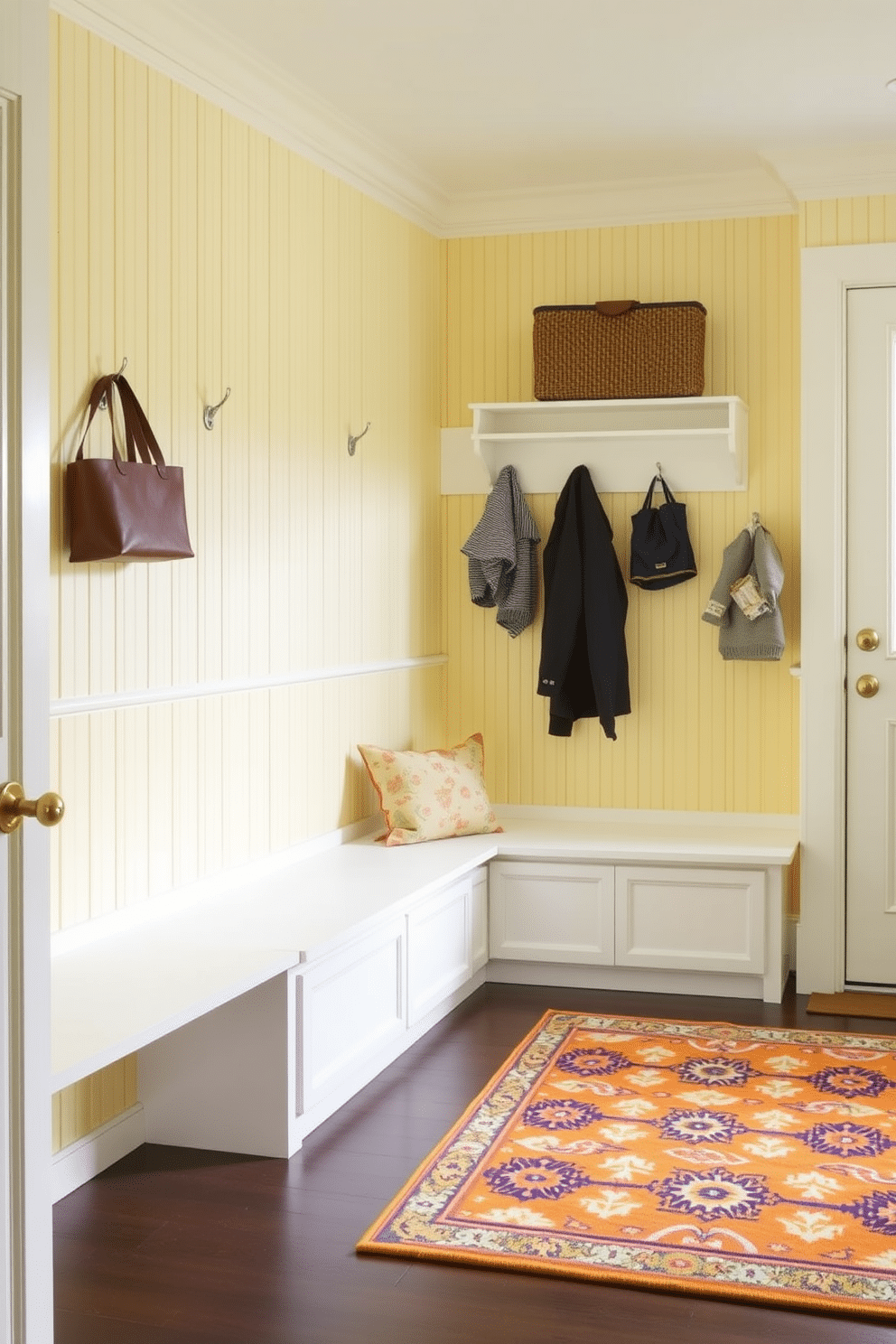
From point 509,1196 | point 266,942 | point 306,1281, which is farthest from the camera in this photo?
point 266,942

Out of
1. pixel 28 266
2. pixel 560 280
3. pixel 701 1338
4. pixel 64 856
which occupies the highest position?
pixel 560 280

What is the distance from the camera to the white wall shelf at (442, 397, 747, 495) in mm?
4781

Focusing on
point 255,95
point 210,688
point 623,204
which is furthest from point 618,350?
point 210,688

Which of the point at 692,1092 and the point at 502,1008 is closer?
the point at 692,1092

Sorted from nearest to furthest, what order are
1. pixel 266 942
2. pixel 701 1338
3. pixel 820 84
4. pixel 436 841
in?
pixel 701 1338
pixel 266 942
pixel 820 84
pixel 436 841

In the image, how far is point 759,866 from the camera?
168 inches

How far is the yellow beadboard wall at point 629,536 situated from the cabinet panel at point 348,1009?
1481 millimetres

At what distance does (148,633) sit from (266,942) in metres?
0.74

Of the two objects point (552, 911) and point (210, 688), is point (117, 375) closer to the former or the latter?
point (210, 688)

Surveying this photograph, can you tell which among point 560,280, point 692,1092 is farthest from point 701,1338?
point 560,280

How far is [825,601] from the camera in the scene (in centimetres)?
443

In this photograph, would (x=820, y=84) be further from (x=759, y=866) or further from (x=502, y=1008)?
(x=502, y=1008)

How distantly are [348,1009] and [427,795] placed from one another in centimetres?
120

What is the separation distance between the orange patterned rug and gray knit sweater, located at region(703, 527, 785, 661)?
125 centimetres
